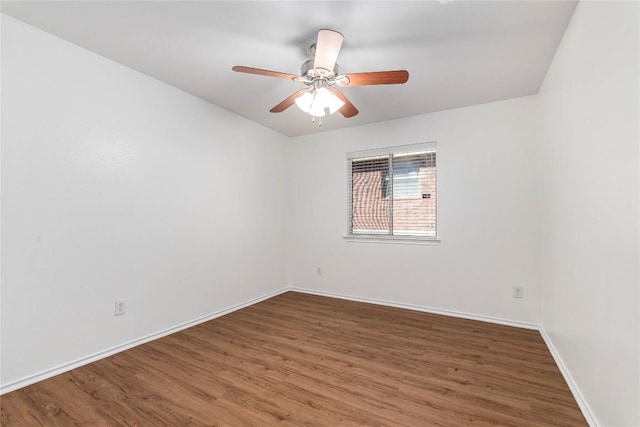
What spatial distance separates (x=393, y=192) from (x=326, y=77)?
201 cm

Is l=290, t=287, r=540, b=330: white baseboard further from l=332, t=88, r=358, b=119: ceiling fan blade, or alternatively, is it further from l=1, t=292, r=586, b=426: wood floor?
l=332, t=88, r=358, b=119: ceiling fan blade

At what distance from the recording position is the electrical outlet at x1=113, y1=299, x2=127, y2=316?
234 centimetres

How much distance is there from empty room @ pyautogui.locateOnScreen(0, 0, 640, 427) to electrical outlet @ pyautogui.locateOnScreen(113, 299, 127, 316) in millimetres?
61

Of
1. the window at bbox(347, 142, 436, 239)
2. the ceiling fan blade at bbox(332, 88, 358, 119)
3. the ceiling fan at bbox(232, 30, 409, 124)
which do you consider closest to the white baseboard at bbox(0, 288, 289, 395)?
the window at bbox(347, 142, 436, 239)

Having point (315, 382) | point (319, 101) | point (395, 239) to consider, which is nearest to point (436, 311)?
point (395, 239)

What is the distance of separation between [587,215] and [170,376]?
112 inches

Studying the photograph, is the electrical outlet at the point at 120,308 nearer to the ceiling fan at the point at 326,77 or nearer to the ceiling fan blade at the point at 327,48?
the ceiling fan at the point at 326,77

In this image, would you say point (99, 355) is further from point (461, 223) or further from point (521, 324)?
point (521, 324)

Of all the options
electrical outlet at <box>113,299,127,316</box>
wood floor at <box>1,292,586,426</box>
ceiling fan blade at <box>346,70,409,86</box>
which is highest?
ceiling fan blade at <box>346,70,409,86</box>

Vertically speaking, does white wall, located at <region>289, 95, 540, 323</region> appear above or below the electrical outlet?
above

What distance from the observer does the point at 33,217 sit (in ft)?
6.23

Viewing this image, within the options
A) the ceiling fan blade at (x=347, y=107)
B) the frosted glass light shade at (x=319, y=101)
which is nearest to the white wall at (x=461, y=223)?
the ceiling fan blade at (x=347, y=107)

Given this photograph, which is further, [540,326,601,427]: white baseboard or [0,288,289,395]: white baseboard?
[0,288,289,395]: white baseboard

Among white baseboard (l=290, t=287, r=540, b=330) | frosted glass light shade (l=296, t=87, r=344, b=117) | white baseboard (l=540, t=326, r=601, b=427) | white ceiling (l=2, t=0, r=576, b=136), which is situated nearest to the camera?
white baseboard (l=540, t=326, r=601, b=427)
